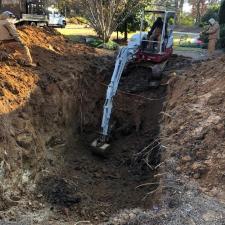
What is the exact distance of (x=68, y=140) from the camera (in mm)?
11211

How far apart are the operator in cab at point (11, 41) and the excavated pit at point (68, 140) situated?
1.45 feet

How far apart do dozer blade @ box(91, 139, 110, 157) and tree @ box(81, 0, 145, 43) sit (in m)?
12.3

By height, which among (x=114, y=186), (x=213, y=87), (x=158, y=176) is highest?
(x=213, y=87)

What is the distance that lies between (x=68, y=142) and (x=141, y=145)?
2.01 meters

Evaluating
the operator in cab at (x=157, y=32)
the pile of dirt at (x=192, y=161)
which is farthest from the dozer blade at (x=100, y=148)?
the operator in cab at (x=157, y=32)

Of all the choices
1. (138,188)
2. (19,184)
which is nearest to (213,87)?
(138,188)

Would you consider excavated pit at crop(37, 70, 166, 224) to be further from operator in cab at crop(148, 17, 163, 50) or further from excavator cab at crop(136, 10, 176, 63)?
operator in cab at crop(148, 17, 163, 50)

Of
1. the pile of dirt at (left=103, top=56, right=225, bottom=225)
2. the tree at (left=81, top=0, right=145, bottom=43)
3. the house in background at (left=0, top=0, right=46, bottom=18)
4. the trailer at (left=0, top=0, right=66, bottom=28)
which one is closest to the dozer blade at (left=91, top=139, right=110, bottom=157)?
the pile of dirt at (left=103, top=56, right=225, bottom=225)

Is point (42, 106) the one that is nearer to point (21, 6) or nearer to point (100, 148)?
point (100, 148)

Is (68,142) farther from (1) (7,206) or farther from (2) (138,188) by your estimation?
(1) (7,206)

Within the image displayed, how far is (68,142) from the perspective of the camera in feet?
36.7

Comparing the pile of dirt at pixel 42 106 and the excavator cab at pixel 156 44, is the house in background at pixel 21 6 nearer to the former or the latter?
the pile of dirt at pixel 42 106

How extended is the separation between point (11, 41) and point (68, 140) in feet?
10.7

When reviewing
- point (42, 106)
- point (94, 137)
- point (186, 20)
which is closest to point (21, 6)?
point (94, 137)
